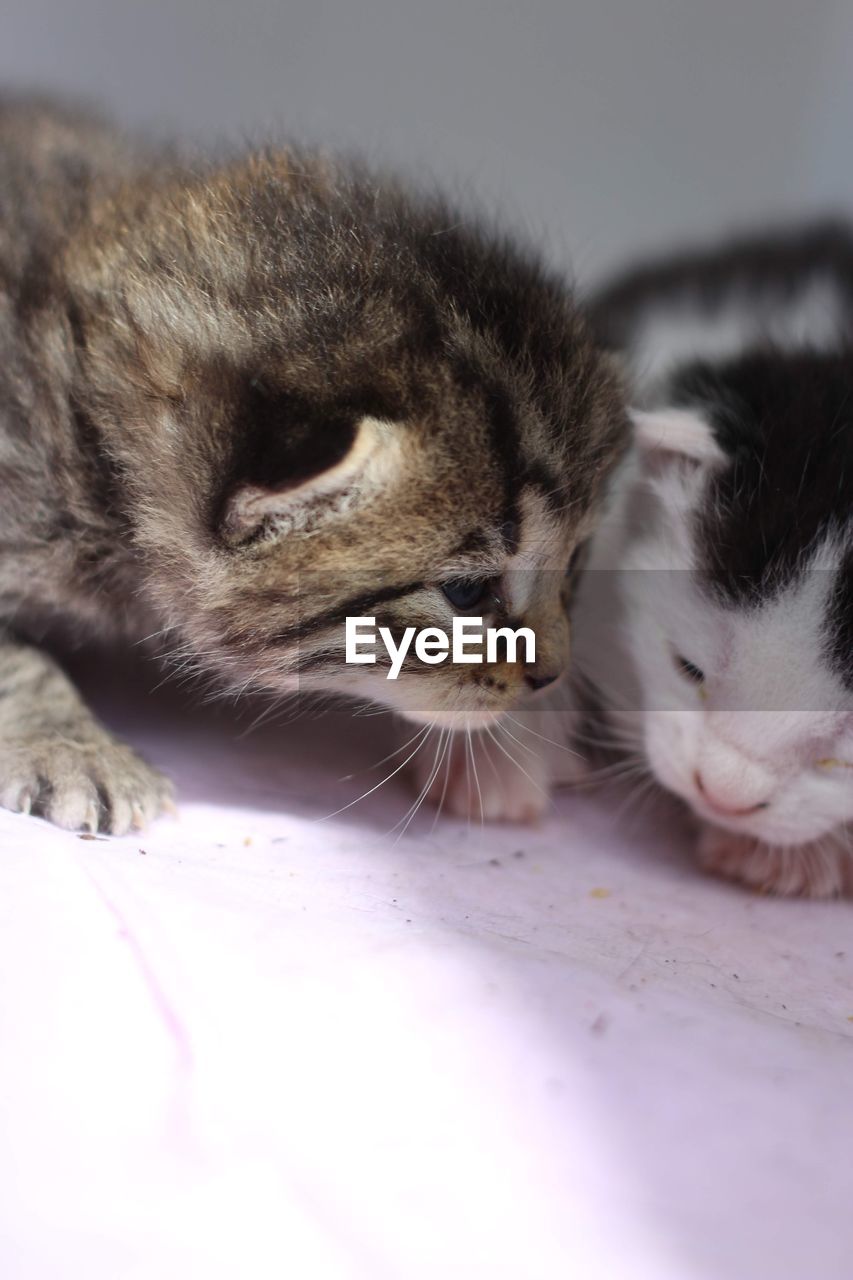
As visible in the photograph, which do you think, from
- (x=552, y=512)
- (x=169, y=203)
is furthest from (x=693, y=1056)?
(x=169, y=203)

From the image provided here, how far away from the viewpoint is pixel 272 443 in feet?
3.08

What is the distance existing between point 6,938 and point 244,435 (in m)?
0.48

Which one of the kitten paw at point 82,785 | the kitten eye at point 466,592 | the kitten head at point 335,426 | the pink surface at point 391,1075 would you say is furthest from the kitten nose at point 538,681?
the kitten paw at point 82,785

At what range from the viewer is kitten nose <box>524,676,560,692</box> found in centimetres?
110

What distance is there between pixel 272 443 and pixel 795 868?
0.75 metres

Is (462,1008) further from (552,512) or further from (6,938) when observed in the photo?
(552,512)

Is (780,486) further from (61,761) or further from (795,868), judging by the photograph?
(61,761)

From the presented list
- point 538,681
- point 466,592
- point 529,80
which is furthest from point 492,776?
point 529,80

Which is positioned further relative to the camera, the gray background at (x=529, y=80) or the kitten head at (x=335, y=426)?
the gray background at (x=529, y=80)

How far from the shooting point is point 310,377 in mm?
964

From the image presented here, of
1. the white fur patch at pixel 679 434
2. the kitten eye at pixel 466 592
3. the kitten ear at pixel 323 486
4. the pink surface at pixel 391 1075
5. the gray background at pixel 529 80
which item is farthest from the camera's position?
the gray background at pixel 529 80

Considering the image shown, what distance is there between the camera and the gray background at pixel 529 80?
78.4 inches

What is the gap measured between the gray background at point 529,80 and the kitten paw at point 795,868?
4.03ft

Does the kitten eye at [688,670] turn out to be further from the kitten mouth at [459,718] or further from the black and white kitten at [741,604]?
the kitten mouth at [459,718]
